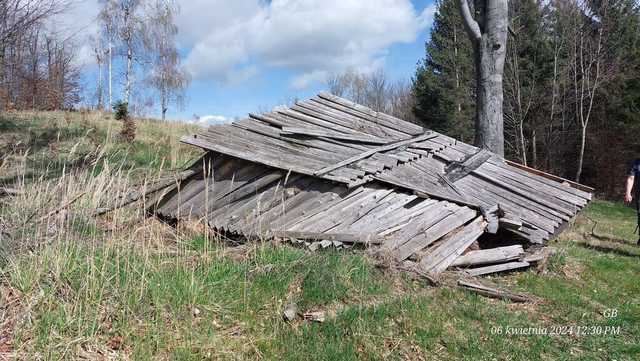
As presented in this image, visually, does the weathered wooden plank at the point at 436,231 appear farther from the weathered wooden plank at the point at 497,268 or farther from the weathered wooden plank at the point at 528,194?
the weathered wooden plank at the point at 528,194

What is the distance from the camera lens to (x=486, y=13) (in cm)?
909

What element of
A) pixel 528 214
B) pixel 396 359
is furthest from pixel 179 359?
pixel 528 214

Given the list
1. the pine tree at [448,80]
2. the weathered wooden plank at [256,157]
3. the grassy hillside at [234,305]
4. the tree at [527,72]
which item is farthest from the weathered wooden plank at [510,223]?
the pine tree at [448,80]

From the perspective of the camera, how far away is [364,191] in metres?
5.88

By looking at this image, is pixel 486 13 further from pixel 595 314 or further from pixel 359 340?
pixel 359 340

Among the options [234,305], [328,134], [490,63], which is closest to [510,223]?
[328,134]

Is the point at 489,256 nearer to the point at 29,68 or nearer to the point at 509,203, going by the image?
the point at 509,203

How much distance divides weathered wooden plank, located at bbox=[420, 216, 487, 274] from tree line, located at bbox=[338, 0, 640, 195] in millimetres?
14621

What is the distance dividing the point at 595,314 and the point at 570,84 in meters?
20.0

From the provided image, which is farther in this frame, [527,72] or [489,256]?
[527,72]

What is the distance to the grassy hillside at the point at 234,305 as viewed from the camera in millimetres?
3127

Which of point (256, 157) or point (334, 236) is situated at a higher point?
point (256, 157)

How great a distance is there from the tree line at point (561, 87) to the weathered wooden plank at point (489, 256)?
14.7m

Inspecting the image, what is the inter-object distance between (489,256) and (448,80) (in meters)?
20.9
